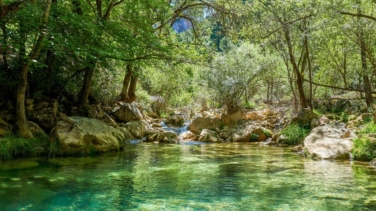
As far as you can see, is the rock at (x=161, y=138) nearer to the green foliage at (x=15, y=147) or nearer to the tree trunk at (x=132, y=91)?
the green foliage at (x=15, y=147)

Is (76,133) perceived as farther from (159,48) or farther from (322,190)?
(322,190)

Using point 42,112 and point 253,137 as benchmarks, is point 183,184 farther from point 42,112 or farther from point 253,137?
point 253,137

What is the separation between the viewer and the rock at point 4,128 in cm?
881

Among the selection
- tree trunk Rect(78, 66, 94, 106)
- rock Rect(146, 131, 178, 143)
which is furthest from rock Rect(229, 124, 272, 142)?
tree trunk Rect(78, 66, 94, 106)

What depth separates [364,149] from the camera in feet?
30.2

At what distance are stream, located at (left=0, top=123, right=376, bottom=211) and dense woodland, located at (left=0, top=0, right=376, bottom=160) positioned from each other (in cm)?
259

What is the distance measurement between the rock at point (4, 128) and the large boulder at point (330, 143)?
29.3ft

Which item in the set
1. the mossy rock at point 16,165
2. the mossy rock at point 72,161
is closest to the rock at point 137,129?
the mossy rock at point 72,161

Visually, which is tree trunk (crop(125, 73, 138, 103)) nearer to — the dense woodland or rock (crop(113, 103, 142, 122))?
the dense woodland

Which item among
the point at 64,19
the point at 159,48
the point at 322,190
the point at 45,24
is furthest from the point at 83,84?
the point at 322,190

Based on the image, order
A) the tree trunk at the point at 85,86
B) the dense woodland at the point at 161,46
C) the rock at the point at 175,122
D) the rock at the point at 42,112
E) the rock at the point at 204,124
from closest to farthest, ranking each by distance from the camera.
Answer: the dense woodland at the point at 161,46 < the rock at the point at 42,112 < the tree trunk at the point at 85,86 < the rock at the point at 204,124 < the rock at the point at 175,122

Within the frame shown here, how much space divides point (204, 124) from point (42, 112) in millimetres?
9380

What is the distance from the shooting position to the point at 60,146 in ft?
29.8

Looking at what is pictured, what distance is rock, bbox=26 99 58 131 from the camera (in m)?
10.7
